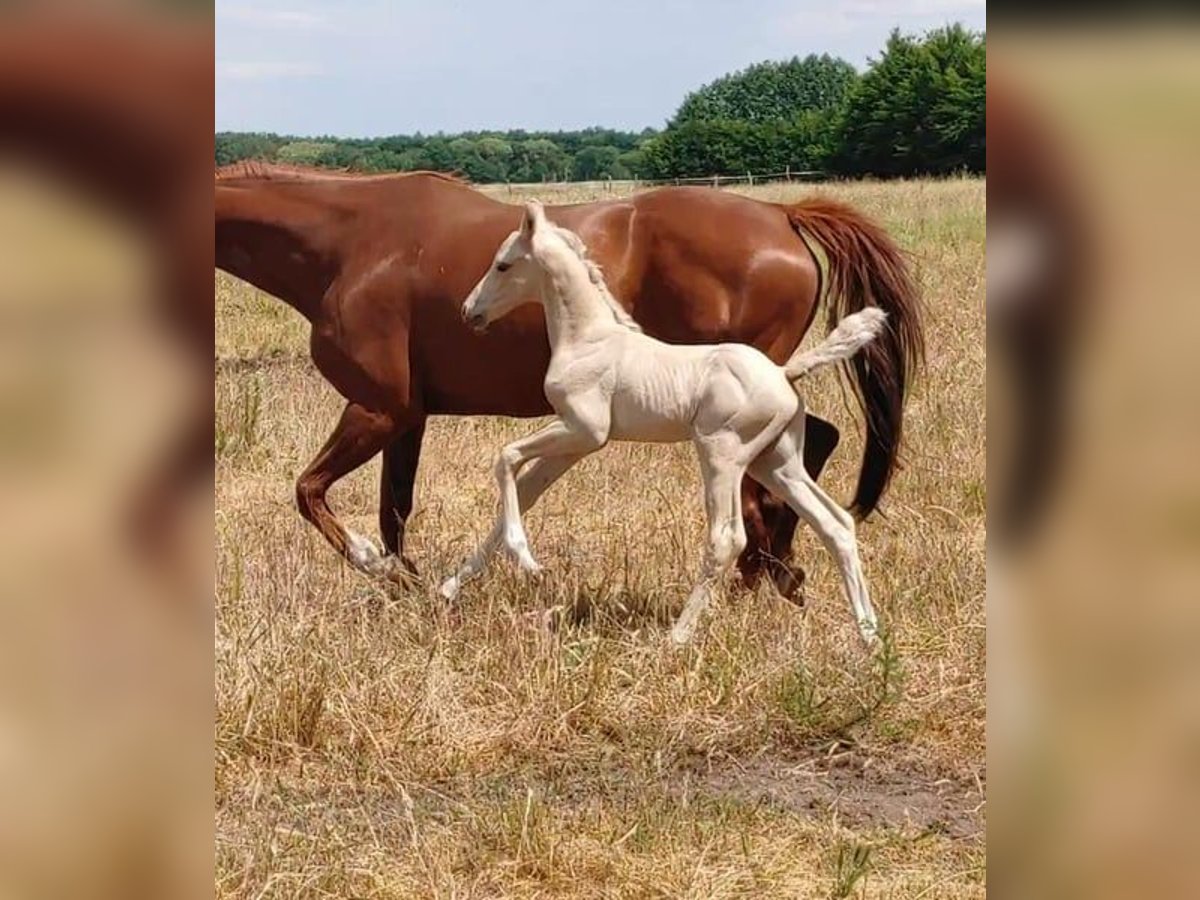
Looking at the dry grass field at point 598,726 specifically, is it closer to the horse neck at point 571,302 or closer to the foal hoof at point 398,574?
the foal hoof at point 398,574

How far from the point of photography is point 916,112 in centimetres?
4891

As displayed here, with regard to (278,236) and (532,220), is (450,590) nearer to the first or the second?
(532,220)

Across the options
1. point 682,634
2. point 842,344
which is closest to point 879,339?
point 842,344

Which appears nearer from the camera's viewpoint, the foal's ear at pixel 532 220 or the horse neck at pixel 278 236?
the foal's ear at pixel 532 220

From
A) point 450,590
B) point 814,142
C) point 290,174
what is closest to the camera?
point 450,590

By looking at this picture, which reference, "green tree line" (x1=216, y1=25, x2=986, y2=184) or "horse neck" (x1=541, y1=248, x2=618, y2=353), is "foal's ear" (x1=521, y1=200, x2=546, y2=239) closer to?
"horse neck" (x1=541, y1=248, x2=618, y2=353)

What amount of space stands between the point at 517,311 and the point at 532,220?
64cm

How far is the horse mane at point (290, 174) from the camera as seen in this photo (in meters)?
5.84

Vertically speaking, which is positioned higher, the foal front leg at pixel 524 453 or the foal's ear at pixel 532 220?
the foal's ear at pixel 532 220

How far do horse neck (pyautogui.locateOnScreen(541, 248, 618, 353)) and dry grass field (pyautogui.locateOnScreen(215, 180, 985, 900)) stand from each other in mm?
949

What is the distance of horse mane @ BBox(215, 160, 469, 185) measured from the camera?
584 cm

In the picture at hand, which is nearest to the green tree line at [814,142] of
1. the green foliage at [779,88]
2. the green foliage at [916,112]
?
the green foliage at [916,112]
